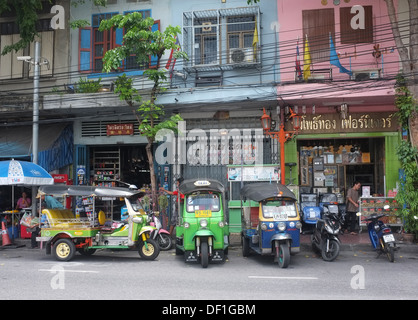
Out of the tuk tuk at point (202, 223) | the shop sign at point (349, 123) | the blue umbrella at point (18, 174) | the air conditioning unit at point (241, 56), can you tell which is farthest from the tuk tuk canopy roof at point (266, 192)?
the blue umbrella at point (18, 174)

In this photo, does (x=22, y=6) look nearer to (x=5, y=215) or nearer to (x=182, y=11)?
(x=182, y=11)

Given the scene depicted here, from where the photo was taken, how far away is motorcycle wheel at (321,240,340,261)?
1018 cm

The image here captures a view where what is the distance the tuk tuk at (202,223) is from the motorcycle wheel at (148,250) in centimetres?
67

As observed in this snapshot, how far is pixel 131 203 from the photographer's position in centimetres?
1096

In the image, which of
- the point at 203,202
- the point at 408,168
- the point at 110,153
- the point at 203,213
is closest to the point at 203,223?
the point at 203,213

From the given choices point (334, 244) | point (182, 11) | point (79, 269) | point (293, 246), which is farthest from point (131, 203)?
→ point (182, 11)

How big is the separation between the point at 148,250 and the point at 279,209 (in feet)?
12.0

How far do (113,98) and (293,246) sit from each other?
9175 mm

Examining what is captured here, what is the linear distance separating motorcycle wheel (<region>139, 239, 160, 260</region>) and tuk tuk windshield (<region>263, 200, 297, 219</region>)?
10.1 feet

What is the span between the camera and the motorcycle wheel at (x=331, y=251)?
33.4ft

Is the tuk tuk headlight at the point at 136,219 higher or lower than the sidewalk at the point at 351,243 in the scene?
higher

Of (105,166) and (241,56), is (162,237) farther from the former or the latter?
(241,56)

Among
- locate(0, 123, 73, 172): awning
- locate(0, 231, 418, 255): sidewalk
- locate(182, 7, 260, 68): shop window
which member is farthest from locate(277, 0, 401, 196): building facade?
locate(0, 123, 73, 172): awning

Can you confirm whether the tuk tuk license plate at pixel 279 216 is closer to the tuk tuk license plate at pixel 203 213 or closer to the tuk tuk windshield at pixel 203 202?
the tuk tuk windshield at pixel 203 202
